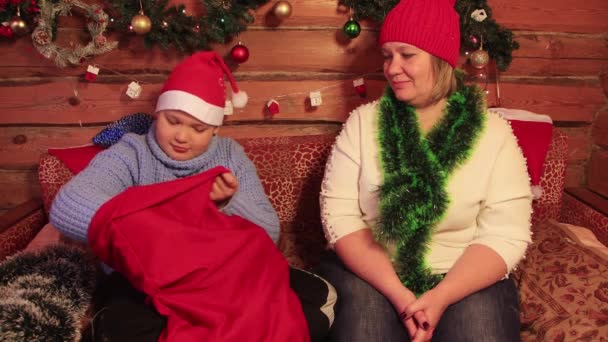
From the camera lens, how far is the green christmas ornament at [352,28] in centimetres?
198

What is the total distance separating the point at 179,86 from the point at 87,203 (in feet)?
1.45

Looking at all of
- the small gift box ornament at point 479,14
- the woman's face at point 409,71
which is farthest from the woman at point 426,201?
the small gift box ornament at point 479,14

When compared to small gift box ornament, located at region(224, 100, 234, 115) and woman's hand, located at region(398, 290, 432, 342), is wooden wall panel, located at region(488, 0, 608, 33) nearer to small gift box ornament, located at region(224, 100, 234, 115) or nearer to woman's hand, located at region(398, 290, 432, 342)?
small gift box ornament, located at region(224, 100, 234, 115)

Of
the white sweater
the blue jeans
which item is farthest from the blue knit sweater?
the blue jeans

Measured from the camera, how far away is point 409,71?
1.49 meters

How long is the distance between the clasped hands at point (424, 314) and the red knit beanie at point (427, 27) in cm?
71

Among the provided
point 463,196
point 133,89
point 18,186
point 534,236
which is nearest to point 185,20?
point 133,89

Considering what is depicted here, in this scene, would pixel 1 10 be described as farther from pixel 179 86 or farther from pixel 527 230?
pixel 527 230

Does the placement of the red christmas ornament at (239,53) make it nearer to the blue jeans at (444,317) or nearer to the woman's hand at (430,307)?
the blue jeans at (444,317)

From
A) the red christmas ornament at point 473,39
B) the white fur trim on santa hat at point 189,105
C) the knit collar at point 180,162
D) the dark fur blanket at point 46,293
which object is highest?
the red christmas ornament at point 473,39

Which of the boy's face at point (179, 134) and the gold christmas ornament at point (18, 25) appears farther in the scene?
the gold christmas ornament at point (18, 25)

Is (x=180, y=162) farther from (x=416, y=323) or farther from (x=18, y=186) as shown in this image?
(x=18, y=186)

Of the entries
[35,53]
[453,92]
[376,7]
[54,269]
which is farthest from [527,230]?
[35,53]

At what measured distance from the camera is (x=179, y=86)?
1512mm
